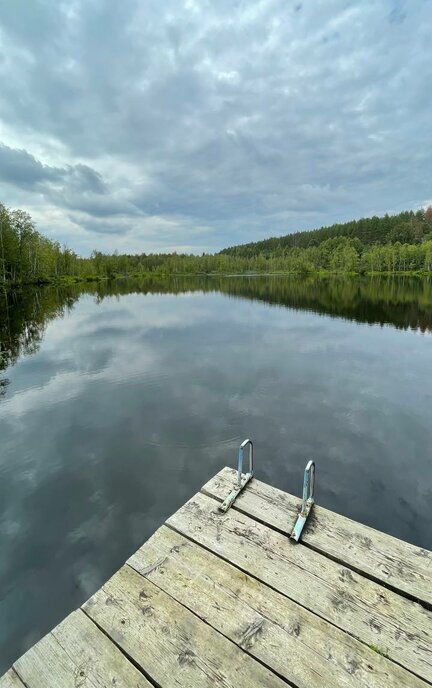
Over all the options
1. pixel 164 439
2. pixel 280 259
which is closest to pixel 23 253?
pixel 164 439

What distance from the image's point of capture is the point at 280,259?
14875 centimetres

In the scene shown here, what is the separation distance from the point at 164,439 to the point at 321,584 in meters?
5.70

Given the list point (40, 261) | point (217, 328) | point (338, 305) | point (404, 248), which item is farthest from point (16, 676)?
point (404, 248)

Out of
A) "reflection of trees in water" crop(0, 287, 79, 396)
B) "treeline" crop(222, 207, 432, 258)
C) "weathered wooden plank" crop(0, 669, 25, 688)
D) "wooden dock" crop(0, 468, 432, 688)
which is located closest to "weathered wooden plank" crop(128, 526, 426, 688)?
"wooden dock" crop(0, 468, 432, 688)

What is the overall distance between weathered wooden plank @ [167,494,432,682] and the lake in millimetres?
2199

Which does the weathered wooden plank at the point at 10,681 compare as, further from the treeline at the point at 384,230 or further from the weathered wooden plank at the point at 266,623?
the treeline at the point at 384,230

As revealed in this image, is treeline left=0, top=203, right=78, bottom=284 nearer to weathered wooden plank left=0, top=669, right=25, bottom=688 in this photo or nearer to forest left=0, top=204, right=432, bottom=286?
forest left=0, top=204, right=432, bottom=286

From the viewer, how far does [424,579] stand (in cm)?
311

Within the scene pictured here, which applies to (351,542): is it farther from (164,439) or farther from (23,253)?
(23,253)

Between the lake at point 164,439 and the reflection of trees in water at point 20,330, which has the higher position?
the reflection of trees in water at point 20,330

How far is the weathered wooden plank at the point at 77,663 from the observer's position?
240cm

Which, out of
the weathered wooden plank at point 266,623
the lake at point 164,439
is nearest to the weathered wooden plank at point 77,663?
the weathered wooden plank at point 266,623

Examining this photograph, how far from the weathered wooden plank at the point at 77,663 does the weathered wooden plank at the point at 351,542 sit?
1.92m

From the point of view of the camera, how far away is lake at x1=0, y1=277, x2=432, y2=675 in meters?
5.19
